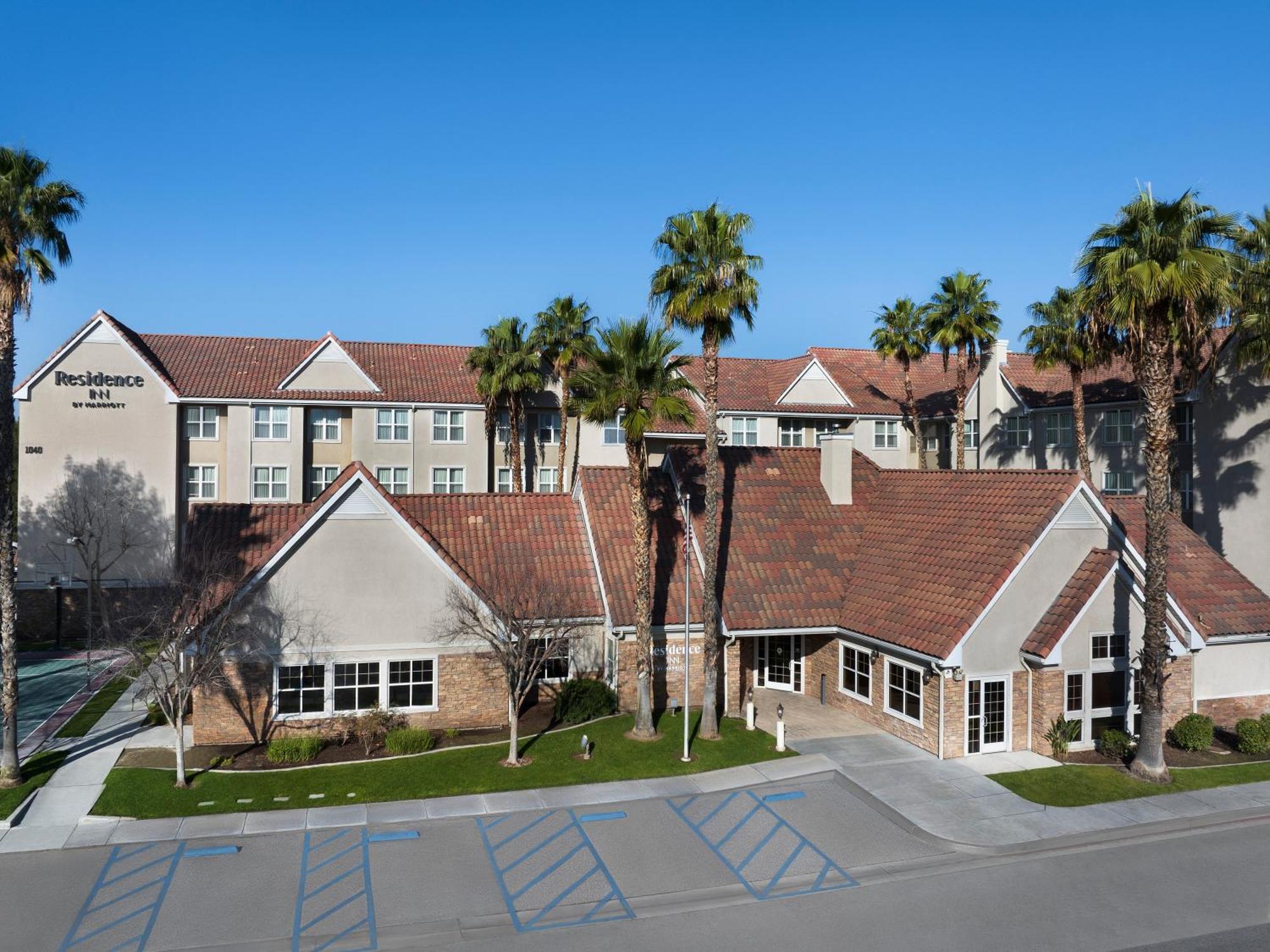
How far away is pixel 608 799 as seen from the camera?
61.6 feet

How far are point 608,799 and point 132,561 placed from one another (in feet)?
96.8

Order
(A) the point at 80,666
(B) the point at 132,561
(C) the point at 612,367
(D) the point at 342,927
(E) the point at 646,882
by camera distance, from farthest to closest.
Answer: (B) the point at 132,561
(A) the point at 80,666
(C) the point at 612,367
(E) the point at 646,882
(D) the point at 342,927

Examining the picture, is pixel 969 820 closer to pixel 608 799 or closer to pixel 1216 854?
pixel 1216 854

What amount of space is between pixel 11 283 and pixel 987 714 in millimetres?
23940

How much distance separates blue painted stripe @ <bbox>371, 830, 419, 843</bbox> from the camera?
16703 millimetres

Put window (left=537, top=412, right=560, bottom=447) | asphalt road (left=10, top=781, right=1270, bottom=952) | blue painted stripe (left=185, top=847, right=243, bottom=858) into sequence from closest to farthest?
asphalt road (left=10, top=781, right=1270, bottom=952) → blue painted stripe (left=185, top=847, right=243, bottom=858) → window (left=537, top=412, right=560, bottom=447)

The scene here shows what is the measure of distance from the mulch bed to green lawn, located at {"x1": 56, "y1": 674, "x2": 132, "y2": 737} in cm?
289

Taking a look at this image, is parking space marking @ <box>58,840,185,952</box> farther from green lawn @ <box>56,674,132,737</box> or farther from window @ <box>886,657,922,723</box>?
window @ <box>886,657,922,723</box>

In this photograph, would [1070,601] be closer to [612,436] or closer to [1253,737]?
[1253,737]

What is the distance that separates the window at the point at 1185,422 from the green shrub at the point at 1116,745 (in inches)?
840

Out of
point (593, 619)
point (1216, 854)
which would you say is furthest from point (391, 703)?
point (1216, 854)

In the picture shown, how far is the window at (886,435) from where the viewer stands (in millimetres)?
50000

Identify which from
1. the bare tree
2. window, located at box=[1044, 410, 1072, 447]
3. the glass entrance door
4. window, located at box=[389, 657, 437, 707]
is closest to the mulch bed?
the bare tree

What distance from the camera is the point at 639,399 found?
21.6m
